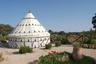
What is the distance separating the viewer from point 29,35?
23859mm

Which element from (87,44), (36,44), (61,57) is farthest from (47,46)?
(61,57)

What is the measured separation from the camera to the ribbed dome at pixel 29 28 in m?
24.2

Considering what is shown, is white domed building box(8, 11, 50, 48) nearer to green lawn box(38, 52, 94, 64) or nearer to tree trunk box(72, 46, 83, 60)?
tree trunk box(72, 46, 83, 60)

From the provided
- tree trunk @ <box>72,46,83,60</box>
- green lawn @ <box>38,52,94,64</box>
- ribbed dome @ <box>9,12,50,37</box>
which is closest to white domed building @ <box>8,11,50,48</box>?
ribbed dome @ <box>9,12,50,37</box>

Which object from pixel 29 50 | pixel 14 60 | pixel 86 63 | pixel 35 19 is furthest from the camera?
pixel 35 19

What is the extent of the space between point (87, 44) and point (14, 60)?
28.8ft

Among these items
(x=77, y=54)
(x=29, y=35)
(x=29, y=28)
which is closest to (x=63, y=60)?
(x=77, y=54)

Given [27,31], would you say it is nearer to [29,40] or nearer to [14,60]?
[29,40]

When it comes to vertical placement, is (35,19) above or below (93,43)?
above

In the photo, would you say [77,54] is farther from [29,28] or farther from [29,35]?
[29,28]

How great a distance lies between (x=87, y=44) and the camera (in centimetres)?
2278

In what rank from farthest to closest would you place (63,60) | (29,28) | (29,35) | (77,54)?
1. (29,28)
2. (29,35)
3. (77,54)
4. (63,60)

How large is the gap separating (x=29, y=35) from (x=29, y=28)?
1.02 m

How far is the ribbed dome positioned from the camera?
2423 centimetres
